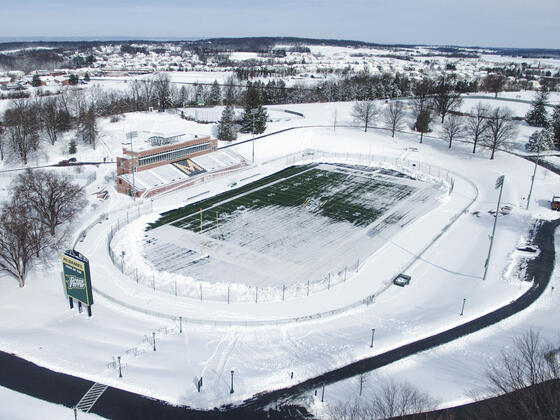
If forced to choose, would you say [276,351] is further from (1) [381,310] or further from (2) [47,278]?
(2) [47,278]

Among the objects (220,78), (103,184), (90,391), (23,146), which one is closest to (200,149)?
(103,184)

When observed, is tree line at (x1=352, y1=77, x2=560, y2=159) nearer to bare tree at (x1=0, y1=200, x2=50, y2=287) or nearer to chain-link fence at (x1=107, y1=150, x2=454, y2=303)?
chain-link fence at (x1=107, y1=150, x2=454, y2=303)

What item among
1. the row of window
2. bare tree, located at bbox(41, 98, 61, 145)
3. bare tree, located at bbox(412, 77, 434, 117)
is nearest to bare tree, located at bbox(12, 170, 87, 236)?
the row of window

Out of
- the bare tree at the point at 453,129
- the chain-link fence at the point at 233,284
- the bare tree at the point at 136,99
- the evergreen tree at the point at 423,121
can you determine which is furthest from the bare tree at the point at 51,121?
the bare tree at the point at 453,129

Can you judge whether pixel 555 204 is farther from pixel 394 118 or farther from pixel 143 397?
pixel 143 397

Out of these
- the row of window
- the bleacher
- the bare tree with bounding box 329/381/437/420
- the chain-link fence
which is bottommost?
the chain-link fence
